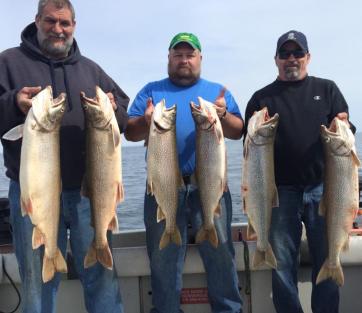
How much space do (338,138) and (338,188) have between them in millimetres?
469

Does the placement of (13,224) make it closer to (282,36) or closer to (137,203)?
(282,36)

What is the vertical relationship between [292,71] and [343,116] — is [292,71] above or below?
above

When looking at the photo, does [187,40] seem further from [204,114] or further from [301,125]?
[301,125]

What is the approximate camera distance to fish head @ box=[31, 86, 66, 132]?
3.93 metres

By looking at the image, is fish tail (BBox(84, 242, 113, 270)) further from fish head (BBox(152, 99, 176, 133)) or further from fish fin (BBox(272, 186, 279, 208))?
fish fin (BBox(272, 186, 279, 208))

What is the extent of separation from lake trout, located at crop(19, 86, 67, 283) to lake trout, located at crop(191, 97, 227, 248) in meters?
1.27

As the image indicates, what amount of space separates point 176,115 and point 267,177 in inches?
40.8

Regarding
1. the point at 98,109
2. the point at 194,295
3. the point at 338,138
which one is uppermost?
the point at 98,109

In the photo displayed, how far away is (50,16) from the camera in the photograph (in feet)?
14.0

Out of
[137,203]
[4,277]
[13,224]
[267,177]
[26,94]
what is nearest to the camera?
[26,94]

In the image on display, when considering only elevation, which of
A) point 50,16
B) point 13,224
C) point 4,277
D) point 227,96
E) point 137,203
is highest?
point 50,16

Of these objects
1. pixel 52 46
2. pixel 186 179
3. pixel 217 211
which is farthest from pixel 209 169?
pixel 52 46

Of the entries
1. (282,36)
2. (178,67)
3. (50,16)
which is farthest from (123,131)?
(282,36)

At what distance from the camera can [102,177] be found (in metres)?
4.26
